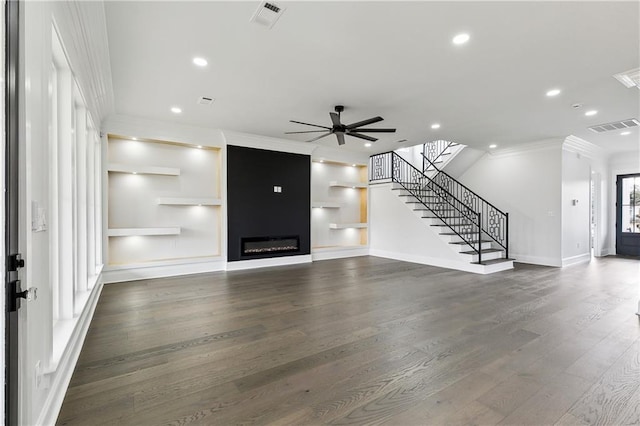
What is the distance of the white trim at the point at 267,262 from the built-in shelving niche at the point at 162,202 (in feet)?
1.56

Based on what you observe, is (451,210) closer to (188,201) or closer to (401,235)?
(401,235)

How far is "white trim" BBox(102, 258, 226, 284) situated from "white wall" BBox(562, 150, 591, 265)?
8.03 m

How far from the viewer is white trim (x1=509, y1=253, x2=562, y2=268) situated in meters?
7.06

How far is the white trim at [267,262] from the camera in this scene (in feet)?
21.9

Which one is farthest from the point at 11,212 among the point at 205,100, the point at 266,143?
the point at 266,143

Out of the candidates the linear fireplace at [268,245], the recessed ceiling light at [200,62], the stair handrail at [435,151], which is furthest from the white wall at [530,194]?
the recessed ceiling light at [200,62]

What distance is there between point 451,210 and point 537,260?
7.80 ft

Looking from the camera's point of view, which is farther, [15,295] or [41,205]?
[41,205]

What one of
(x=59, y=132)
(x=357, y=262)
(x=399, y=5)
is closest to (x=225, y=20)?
(x=399, y=5)

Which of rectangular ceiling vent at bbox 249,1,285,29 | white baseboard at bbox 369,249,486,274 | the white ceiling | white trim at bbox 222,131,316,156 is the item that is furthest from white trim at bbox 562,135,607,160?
rectangular ceiling vent at bbox 249,1,285,29

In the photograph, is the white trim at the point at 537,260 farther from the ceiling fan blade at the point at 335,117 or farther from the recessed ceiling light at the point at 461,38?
the recessed ceiling light at the point at 461,38

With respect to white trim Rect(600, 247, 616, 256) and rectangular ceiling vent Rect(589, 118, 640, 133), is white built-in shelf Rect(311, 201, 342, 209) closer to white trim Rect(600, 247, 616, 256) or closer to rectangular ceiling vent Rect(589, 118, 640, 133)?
rectangular ceiling vent Rect(589, 118, 640, 133)

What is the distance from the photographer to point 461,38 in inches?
121

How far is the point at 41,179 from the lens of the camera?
1.73 meters
